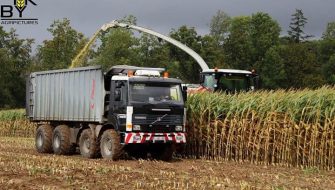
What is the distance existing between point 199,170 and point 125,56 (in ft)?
139

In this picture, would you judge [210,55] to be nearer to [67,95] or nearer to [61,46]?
[61,46]

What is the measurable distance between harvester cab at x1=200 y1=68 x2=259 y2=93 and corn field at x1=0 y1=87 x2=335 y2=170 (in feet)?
10.8

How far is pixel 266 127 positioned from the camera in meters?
17.3

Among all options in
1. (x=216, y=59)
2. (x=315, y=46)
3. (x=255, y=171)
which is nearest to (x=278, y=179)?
(x=255, y=171)

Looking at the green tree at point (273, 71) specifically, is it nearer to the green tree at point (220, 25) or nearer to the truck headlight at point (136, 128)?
the green tree at point (220, 25)

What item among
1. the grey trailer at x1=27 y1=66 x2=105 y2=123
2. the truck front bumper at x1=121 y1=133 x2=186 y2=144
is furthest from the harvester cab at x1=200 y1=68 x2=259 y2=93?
the grey trailer at x1=27 y1=66 x2=105 y2=123

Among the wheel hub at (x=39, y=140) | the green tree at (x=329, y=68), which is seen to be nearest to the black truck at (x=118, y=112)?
the wheel hub at (x=39, y=140)

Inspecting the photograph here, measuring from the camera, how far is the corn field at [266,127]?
1602 cm

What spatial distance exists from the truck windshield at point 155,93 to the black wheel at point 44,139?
5.58 metres

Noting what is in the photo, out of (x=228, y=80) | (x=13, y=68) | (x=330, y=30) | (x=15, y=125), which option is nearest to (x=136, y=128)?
(x=228, y=80)

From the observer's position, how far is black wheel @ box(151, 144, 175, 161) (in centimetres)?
1827

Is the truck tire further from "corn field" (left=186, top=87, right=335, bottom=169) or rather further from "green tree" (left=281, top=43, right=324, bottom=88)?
"green tree" (left=281, top=43, right=324, bottom=88)

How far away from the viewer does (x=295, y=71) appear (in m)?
69.0

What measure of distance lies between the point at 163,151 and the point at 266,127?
3.47 meters
